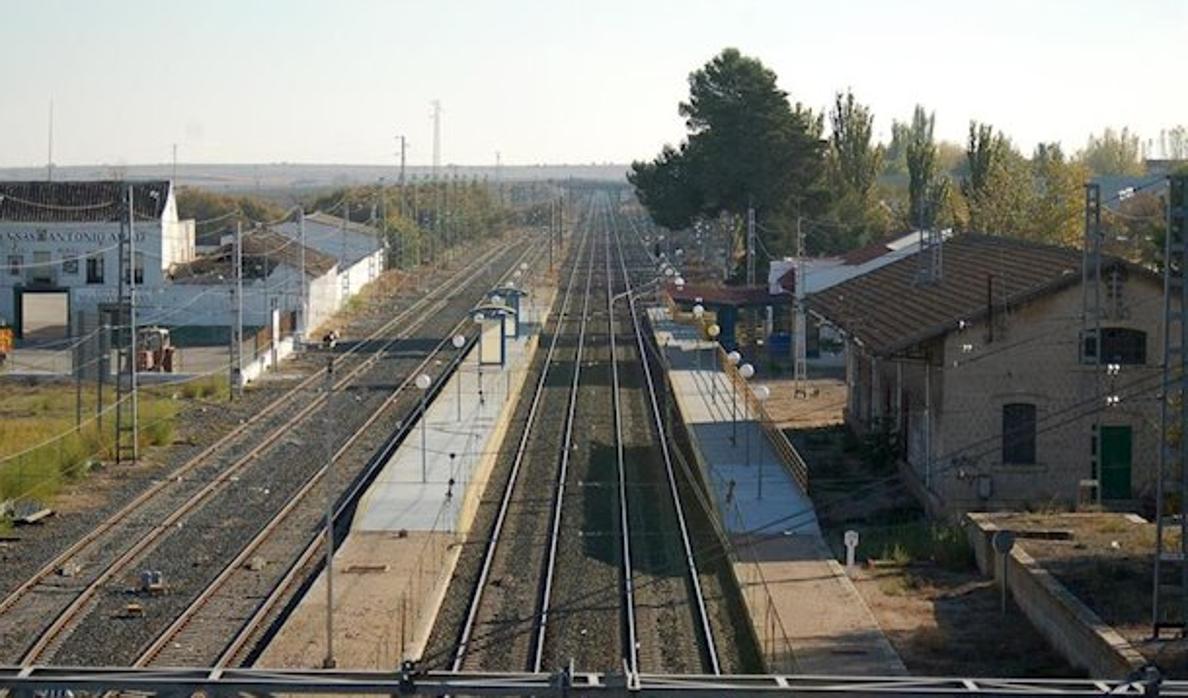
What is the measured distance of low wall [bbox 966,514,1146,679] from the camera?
15.4 metres

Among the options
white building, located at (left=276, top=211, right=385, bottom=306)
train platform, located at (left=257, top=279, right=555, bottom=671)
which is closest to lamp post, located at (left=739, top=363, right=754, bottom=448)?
train platform, located at (left=257, top=279, right=555, bottom=671)

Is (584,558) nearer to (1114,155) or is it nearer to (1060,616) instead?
(1060,616)

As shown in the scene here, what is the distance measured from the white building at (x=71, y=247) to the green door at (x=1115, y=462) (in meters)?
33.8

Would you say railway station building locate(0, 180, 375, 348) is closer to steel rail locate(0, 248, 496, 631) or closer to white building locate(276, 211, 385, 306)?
white building locate(276, 211, 385, 306)

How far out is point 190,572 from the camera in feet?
70.0

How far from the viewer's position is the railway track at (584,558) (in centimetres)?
1777

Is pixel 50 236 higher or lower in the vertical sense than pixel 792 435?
higher

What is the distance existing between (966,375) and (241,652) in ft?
35.3

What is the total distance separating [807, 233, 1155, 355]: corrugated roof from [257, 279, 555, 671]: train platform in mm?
6183

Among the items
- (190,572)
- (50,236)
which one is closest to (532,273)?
(50,236)

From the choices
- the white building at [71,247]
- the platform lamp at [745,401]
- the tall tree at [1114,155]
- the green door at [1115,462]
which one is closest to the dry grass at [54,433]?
the platform lamp at [745,401]

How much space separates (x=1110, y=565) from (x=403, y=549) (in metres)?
7.92

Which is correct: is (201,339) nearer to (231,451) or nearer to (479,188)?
(231,451)

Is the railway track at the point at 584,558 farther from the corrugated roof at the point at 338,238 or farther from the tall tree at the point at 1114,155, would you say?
the tall tree at the point at 1114,155
